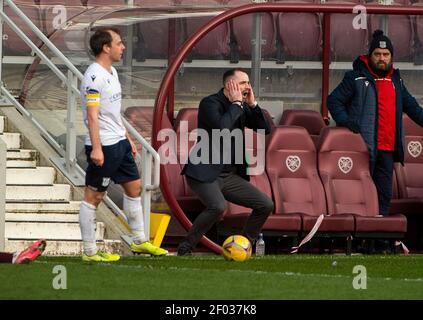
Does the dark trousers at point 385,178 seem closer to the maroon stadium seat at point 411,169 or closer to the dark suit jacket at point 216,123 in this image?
the maroon stadium seat at point 411,169

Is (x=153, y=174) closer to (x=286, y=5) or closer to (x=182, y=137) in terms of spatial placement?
(x=182, y=137)

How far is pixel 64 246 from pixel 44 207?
2.09 feet

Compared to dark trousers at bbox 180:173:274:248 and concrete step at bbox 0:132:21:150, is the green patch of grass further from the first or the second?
concrete step at bbox 0:132:21:150

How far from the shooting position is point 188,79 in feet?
62.2

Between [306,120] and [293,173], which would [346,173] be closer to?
[293,173]

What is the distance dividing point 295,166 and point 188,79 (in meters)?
1.61

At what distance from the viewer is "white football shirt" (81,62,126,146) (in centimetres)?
1428

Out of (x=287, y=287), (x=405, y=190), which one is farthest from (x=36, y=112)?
(x=287, y=287)

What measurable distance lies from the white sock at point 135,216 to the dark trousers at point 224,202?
106 centimetres

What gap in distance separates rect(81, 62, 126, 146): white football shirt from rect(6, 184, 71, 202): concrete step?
2334 millimetres

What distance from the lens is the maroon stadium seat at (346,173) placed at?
18547mm

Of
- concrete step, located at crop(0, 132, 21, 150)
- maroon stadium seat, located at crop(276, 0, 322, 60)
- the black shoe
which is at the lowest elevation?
the black shoe

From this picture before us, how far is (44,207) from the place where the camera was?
16547mm

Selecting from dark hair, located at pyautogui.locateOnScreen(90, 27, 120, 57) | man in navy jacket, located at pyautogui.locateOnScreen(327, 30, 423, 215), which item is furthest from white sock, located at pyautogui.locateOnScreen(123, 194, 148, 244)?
man in navy jacket, located at pyautogui.locateOnScreen(327, 30, 423, 215)
